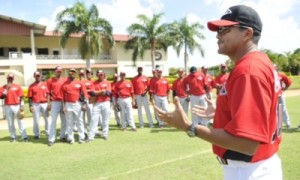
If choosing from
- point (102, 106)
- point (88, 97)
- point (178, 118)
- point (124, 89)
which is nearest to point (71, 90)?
point (88, 97)

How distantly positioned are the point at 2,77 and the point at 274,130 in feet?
110

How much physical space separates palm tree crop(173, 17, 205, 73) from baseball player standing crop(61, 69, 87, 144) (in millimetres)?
33214

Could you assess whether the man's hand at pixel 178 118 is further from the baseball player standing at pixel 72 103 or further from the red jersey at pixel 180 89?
the red jersey at pixel 180 89

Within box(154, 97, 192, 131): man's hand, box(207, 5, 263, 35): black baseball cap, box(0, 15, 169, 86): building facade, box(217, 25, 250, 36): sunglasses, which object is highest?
box(0, 15, 169, 86): building facade

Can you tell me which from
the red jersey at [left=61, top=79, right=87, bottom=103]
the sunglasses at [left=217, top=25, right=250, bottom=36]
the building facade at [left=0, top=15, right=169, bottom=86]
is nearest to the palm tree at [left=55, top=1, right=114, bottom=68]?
the building facade at [left=0, top=15, right=169, bottom=86]

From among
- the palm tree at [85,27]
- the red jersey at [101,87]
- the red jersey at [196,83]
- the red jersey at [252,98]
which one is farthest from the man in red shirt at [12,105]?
the palm tree at [85,27]

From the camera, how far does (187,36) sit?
4362 cm

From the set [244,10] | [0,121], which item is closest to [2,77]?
[0,121]

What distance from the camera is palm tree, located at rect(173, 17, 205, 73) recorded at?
43312mm

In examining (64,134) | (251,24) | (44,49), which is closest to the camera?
(251,24)

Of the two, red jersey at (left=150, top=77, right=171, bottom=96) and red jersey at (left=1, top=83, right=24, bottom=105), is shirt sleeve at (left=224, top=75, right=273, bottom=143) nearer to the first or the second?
red jersey at (left=1, top=83, right=24, bottom=105)

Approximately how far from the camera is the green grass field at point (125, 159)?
6304mm

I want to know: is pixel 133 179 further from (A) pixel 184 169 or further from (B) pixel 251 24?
(B) pixel 251 24

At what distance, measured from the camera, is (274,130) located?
7.33ft
